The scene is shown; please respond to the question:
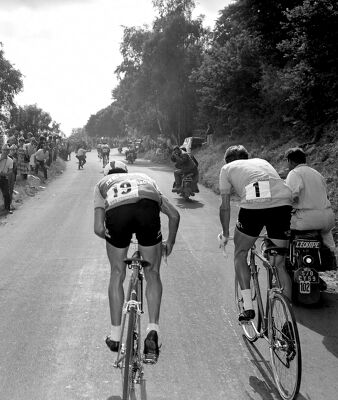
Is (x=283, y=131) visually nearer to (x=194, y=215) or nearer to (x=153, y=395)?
(x=194, y=215)

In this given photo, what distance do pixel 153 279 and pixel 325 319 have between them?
245 centimetres

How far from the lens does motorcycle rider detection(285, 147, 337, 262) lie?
5922 mm

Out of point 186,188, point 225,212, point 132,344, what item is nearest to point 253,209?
point 225,212

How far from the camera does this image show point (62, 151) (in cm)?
4088

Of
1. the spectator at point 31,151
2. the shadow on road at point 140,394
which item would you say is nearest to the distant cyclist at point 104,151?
the spectator at point 31,151

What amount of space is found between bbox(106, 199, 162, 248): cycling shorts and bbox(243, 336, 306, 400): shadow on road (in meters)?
1.46

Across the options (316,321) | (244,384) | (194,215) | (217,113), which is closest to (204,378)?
(244,384)

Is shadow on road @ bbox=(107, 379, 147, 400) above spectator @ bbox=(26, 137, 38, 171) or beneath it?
beneath

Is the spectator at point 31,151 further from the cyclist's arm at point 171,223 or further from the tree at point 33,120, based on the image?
the tree at point 33,120

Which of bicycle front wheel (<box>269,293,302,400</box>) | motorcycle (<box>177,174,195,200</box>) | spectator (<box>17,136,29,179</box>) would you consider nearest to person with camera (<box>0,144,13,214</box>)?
motorcycle (<box>177,174,195,200</box>)

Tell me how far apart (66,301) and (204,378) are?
2.65 metres

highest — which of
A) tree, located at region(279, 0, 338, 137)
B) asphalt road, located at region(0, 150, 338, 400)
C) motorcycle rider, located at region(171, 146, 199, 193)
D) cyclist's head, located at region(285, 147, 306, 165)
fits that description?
tree, located at region(279, 0, 338, 137)

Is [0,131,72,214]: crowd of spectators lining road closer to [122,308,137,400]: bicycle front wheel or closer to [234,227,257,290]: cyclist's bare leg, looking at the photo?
[234,227,257,290]: cyclist's bare leg

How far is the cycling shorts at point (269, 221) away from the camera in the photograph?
15.7 ft
